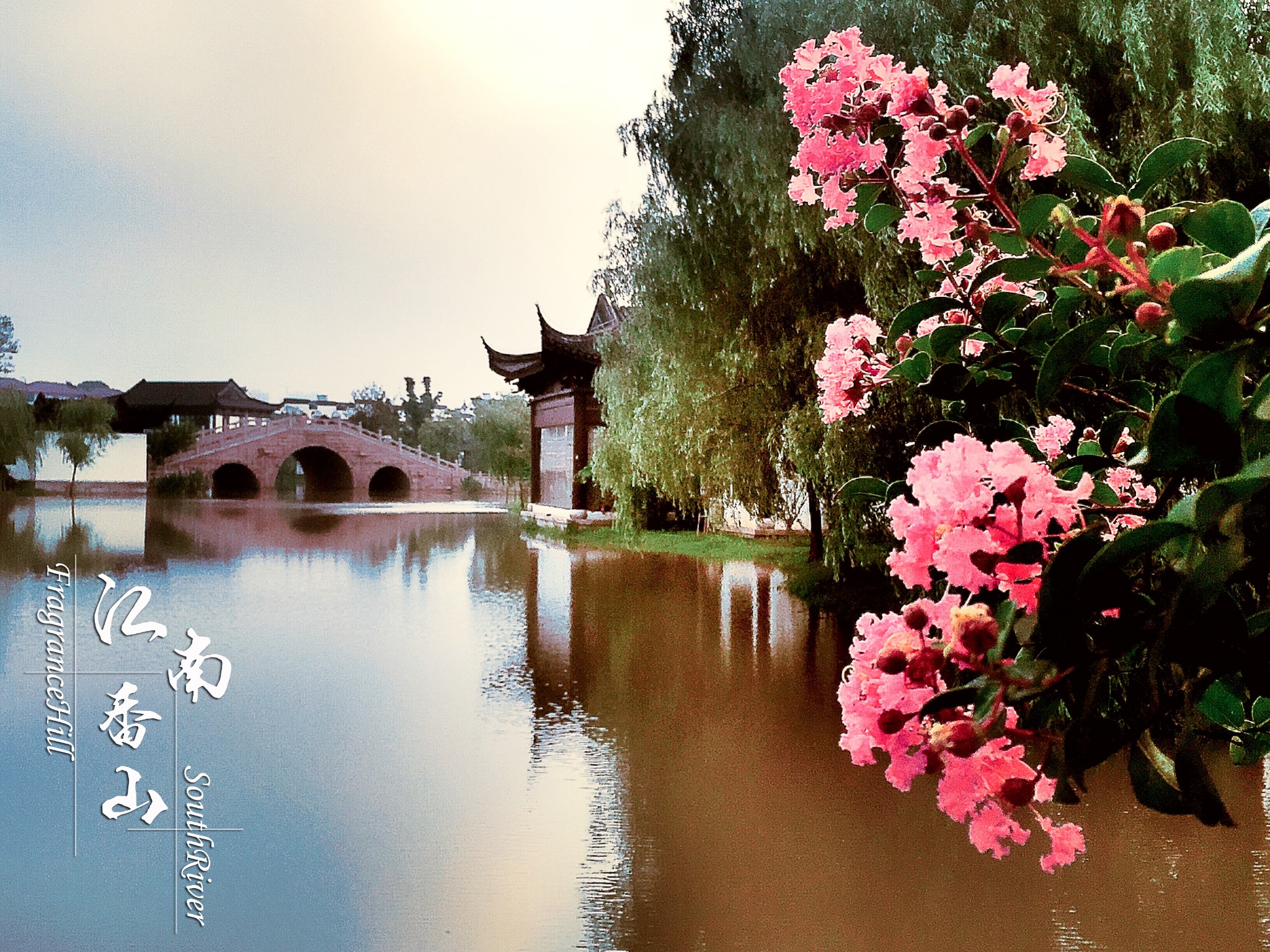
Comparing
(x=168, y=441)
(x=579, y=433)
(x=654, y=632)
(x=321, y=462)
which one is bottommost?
→ (x=654, y=632)

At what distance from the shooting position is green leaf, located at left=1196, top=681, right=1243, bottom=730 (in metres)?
0.49

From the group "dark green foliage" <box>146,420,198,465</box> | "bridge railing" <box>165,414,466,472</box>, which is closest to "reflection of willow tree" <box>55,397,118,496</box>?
"dark green foliage" <box>146,420,198,465</box>

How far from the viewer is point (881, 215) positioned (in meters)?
0.68

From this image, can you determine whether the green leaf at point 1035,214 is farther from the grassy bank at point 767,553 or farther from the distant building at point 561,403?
the distant building at point 561,403

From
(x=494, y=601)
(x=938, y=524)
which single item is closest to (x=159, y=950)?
(x=938, y=524)

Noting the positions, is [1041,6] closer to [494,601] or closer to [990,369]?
[990,369]

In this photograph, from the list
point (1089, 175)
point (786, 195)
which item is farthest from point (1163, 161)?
point (786, 195)

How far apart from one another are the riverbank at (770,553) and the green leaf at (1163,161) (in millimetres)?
3548

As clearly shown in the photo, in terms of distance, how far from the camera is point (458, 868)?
6.37 feet

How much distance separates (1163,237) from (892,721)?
27cm

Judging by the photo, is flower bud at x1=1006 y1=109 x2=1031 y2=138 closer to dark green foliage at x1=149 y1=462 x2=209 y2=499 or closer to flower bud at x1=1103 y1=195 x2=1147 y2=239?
flower bud at x1=1103 y1=195 x2=1147 y2=239

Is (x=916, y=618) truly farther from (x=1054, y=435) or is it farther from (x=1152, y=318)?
(x=1054, y=435)

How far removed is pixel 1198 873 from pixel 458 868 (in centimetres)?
144

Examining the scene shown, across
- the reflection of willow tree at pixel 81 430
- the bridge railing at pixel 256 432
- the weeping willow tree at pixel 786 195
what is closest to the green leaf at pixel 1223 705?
the weeping willow tree at pixel 786 195
